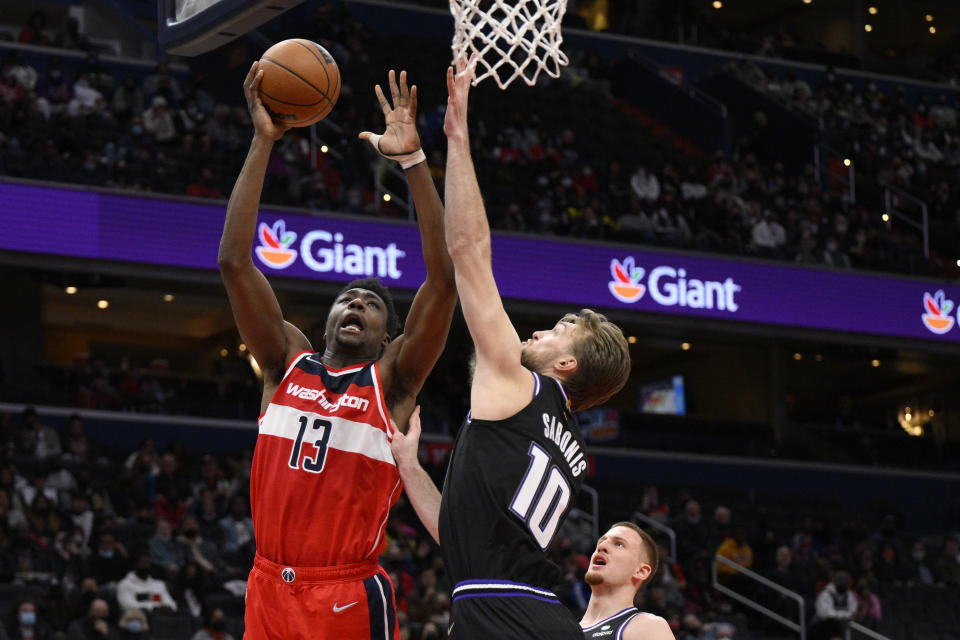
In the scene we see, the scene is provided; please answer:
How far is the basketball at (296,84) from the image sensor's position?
4.93 metres

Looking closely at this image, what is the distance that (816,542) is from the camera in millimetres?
18859

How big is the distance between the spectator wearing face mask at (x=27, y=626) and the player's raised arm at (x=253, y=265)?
713cm

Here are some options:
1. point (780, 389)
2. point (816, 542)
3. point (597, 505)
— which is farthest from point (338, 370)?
point (780, 389)

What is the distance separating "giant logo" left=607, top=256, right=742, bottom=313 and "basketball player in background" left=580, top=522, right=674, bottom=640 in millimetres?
13655

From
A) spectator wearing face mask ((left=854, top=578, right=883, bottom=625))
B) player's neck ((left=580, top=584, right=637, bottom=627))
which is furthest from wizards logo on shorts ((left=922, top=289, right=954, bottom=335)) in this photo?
player's neck ((left=580, top=584, right=637, bottom=627))

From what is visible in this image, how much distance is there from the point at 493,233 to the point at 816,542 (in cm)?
594

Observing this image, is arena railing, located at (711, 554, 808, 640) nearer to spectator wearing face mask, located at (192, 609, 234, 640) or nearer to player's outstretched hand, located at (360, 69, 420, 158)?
spectator wearing face mask, located at (192, 609, 234, 640)

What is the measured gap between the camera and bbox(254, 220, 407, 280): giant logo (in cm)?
1750

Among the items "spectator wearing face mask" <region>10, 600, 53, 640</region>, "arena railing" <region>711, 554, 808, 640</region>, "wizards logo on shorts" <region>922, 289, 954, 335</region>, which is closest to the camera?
"spectator wearing face mask" <region>10, 600, 53, 640</region>

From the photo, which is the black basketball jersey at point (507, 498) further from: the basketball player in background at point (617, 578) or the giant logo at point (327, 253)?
the giant logo at point (327, 253)

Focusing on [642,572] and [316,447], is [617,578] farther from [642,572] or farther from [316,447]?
[316,447]

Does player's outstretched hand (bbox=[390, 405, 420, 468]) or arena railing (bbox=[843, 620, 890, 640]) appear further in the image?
arena railing (bbox=[843, 620, 890, 640])

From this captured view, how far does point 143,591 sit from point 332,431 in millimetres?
8319

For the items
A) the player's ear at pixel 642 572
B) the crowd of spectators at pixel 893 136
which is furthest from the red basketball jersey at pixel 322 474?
the crowd of spectators at pixel 893 136
